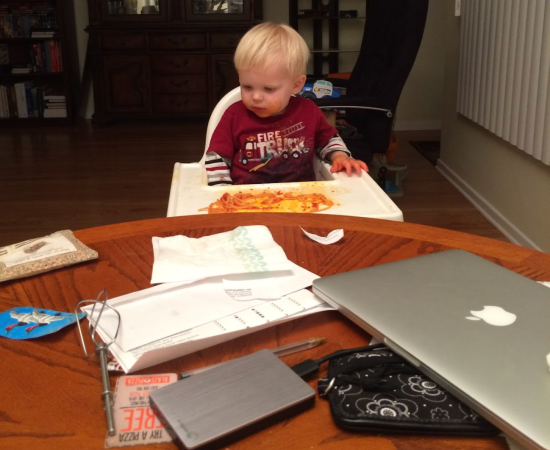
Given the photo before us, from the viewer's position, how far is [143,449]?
0.39 m

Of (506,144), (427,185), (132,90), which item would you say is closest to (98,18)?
(132,90)

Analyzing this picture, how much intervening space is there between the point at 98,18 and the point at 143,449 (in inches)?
181

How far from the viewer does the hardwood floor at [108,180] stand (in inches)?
104

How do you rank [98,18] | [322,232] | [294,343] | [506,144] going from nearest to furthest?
[294,343]
[322,232]
[506,144]
[98,18]

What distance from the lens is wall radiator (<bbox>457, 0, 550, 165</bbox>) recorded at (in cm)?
198

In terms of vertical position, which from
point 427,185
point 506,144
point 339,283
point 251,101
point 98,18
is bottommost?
point 427,185

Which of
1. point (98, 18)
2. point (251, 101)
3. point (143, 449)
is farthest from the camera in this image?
point (98, 18)

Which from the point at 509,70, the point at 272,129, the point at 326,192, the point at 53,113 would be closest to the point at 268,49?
the point at 272,129

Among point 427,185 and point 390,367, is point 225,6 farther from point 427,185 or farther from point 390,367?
point 390,367

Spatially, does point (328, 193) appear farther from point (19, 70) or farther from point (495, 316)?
point (19, 70)

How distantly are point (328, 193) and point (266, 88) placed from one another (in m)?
0.38

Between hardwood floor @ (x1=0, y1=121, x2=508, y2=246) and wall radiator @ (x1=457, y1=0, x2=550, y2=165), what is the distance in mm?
448

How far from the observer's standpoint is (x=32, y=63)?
15.4ft

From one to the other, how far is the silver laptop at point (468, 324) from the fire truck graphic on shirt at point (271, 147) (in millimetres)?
828
